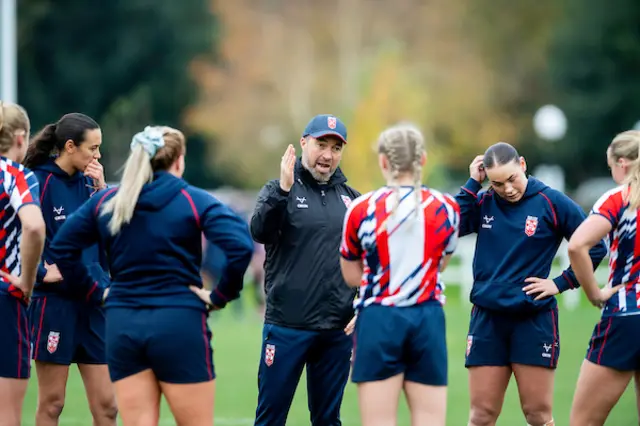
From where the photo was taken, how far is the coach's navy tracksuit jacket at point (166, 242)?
229 inches

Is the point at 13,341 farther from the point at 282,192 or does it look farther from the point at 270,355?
the point at 282,192

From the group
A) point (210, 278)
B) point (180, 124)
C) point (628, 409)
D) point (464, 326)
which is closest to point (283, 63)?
point (180, 124)

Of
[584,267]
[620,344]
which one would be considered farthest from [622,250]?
[620,344]

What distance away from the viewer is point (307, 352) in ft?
23.4

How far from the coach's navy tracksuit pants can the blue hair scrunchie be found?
1.77 meters

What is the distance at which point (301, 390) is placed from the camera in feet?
41.8

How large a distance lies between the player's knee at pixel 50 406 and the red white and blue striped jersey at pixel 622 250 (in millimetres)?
3686

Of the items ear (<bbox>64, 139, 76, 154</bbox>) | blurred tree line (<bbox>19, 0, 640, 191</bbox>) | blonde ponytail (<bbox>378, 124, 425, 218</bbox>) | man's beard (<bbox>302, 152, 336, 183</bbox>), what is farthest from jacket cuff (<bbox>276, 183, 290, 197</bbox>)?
blurred tree line (<bbox>19, 0, 640, 191</bbox>)

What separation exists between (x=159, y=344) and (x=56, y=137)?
2.18 meters

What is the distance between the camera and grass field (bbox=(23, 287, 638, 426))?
10.5 metres

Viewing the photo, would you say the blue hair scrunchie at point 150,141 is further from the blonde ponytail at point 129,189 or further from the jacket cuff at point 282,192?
the jacket cuff at point 282,192

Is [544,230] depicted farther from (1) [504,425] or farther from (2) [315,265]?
(1) [504,425]

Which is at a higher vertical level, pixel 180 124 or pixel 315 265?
pixel 180 124

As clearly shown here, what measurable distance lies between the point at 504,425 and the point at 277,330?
3.88 meters
